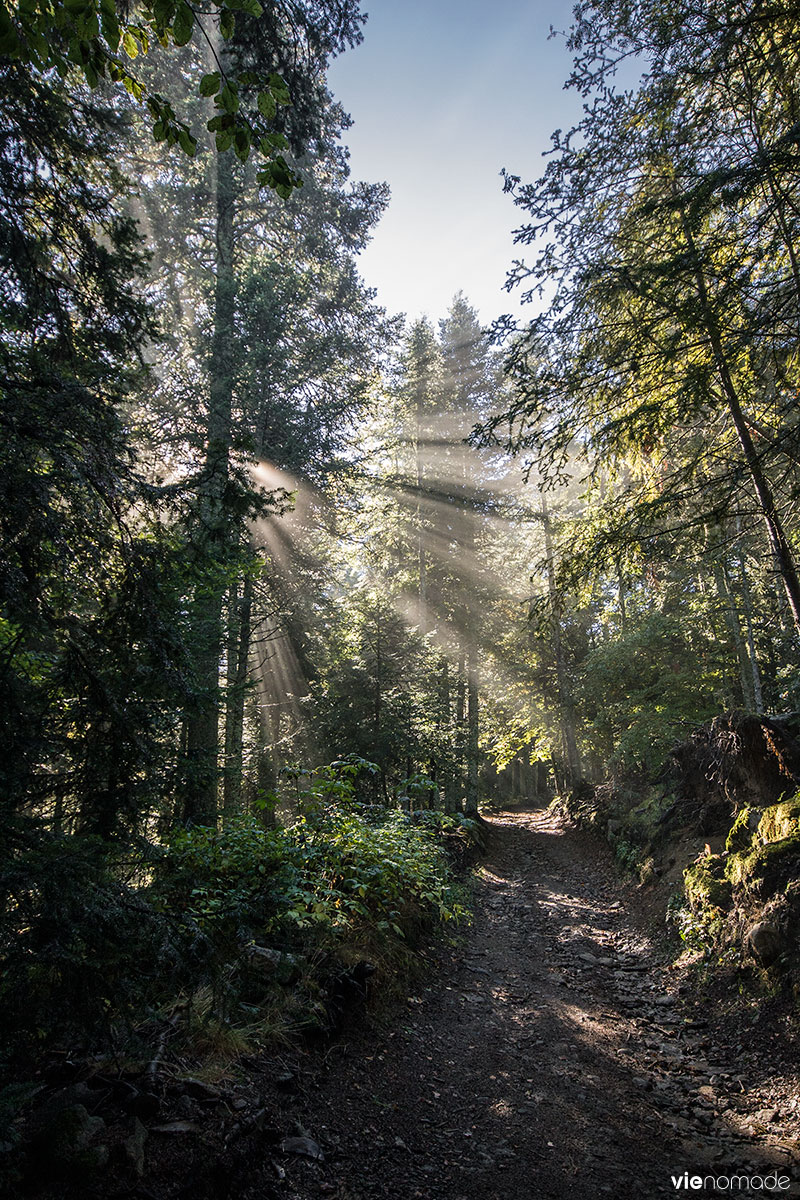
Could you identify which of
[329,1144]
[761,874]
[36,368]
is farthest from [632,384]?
[329,1144]

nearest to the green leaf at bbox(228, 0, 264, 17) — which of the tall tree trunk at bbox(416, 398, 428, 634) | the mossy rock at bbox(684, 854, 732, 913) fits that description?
the mossy rock at bbox(684, 854, 732, 913)

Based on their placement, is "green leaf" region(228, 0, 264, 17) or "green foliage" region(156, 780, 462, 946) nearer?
"green leaf" region(228, 0, 264, 17)

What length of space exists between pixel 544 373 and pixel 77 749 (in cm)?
608

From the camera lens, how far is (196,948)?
9.14 feet

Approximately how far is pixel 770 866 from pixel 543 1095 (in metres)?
3.31

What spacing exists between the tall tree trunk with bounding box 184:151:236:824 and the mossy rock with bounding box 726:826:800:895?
5916 millimetres

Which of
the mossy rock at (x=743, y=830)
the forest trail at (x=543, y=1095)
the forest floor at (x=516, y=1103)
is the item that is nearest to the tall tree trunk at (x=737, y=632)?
the mossy rock at (x=743, y=830)

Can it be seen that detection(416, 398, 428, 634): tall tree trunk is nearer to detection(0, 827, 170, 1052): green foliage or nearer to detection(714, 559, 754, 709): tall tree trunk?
detection(714, 559, 754, 709): tall tree trunk

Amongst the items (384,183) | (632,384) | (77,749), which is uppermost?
(384,183)

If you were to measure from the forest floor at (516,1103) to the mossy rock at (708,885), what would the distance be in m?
0.84

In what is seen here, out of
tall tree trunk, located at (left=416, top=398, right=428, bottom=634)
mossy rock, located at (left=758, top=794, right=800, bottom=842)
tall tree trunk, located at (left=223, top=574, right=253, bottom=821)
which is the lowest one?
mossy rock, located at (left=758, top=794, right=800, bottom=842)

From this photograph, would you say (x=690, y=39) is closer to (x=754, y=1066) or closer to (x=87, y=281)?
(x=87, y=281)

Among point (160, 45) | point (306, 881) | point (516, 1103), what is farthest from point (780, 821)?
point (160, 45)

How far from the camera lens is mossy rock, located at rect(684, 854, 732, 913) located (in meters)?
6.66
